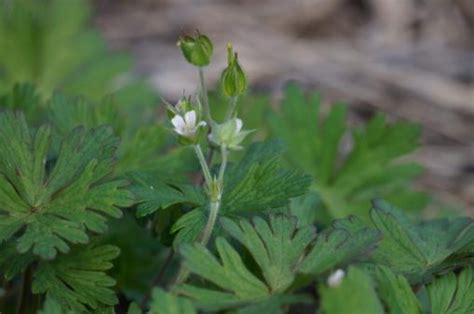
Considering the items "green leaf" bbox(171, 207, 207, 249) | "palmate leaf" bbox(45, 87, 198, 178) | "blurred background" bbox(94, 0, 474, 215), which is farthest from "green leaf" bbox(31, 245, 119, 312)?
"blurred background" bbox(94, 0, 474, 215)

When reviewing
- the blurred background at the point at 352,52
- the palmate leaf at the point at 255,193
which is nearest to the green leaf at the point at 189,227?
the palmate leaf at the point at 255,193

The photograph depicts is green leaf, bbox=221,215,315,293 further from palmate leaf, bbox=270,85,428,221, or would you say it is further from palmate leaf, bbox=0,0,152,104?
palmate leaf, bbox=0,0,152,104

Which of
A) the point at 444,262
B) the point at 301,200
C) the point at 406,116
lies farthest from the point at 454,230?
the point at 406,116

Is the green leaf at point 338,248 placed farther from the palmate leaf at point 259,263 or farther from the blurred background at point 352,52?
the blurred background at point 352,52

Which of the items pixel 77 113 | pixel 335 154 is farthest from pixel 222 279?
pixel 335 154

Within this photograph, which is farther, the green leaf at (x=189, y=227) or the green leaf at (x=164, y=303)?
the green leaf at (x=189, y=227)

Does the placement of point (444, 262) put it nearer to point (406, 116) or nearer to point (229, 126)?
point (229, 126)

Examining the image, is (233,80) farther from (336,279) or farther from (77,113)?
(77,113)
